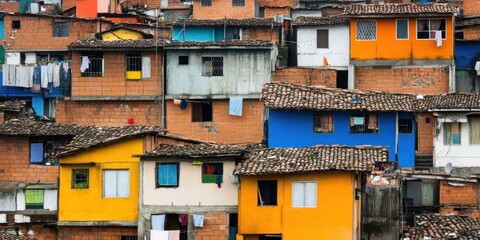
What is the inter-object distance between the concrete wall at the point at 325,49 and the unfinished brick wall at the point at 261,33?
60.0 inches

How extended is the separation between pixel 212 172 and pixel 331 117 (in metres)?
6.67

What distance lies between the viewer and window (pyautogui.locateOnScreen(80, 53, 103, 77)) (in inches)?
1852

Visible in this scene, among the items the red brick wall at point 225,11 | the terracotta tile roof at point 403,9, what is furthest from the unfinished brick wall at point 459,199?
the red brick wall at point 225,11

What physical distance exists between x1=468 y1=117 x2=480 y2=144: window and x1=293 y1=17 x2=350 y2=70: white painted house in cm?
788

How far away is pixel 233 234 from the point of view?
36.1 m

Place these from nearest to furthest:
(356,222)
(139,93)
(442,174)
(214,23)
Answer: (356,222), (442,174), (139,93), (214,23)

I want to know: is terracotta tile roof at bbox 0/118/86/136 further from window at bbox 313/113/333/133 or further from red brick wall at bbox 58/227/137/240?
window at bbox 313/113/333/133

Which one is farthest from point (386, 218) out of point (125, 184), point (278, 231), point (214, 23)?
point (214, 23)

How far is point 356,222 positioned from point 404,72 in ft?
45.2

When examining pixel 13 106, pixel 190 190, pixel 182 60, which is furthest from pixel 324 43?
pixel 190 190

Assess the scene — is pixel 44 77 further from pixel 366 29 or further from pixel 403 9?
pixel 403 9

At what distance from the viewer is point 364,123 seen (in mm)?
41562

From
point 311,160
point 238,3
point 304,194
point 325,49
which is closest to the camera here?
point 304,194

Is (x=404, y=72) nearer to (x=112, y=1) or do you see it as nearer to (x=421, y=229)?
(x=421, y=229)
